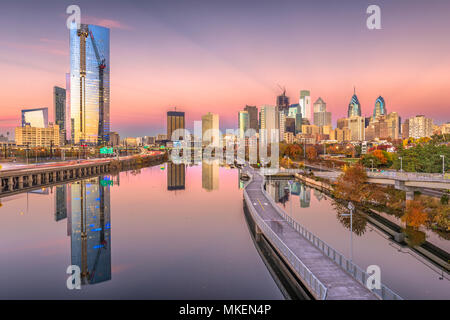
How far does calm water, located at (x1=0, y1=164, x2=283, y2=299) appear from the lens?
2505 cm

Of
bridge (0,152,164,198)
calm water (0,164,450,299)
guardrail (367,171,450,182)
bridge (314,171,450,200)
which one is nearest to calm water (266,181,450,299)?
calm water (0,164,450,299)

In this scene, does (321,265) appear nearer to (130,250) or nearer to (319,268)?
(319,268)

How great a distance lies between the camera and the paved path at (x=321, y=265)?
18.0m

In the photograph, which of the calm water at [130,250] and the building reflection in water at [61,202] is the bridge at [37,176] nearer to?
the building reflection in water at [61,202]

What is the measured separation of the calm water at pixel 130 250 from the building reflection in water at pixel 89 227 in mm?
106

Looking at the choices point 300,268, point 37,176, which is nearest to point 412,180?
point 300,268

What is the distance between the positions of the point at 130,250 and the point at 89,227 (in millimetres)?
12490

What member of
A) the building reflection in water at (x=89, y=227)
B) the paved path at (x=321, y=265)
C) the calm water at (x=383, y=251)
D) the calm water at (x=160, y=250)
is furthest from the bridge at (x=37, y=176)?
the calm water at (x=383, y=251)

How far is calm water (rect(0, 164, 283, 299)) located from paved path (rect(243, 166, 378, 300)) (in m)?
3.46

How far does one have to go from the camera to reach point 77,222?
4575 cm

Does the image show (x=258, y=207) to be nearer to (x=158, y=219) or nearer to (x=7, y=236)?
(x=158, y=219)
